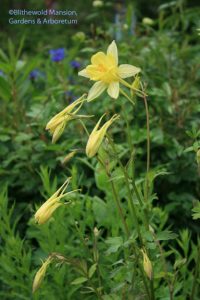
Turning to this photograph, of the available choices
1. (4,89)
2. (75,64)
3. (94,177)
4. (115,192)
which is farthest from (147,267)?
(75,64)

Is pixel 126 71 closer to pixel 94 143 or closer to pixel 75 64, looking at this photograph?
pixel 94 143

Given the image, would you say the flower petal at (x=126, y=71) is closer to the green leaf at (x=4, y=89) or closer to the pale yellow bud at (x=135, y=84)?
the pale yellow bud at (x=135, y=84)

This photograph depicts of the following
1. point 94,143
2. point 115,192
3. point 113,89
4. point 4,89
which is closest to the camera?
point 94,143

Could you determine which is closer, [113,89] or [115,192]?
[113,89]

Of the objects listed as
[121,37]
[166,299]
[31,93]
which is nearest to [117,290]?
[166,299]

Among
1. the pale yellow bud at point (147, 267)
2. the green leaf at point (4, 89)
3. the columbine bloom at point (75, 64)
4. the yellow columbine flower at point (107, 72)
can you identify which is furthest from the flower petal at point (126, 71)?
the columbine bloom at point (75, 64)

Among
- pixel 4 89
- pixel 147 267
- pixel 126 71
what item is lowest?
pixel 147 267
